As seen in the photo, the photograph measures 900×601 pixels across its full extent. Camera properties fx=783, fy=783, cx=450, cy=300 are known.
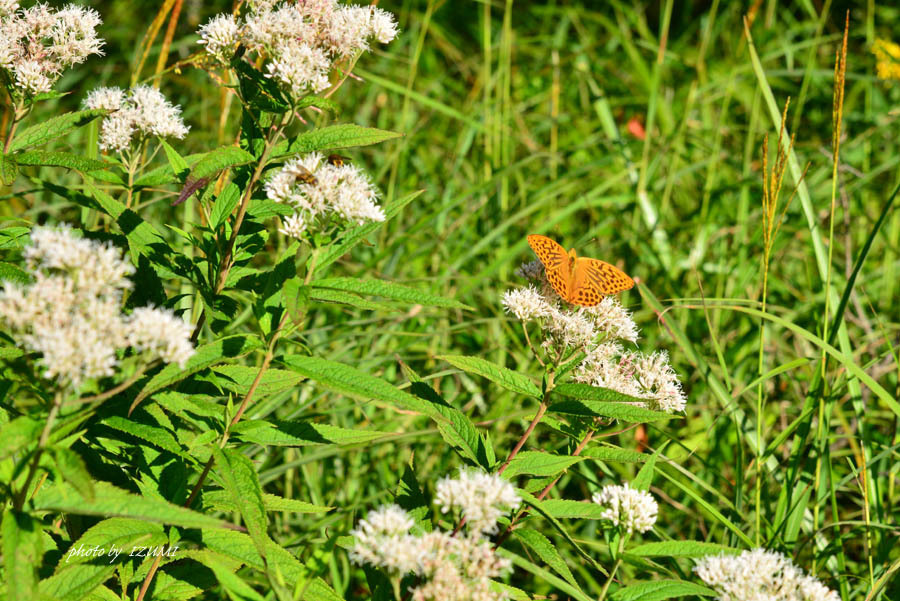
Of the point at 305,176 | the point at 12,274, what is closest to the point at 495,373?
the point at 305,176

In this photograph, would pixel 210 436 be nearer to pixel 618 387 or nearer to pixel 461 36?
pixel 618 387

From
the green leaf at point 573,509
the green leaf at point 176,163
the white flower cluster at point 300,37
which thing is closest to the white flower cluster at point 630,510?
the green leaf at point 573,509

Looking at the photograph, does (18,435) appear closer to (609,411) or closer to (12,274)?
(12,274)

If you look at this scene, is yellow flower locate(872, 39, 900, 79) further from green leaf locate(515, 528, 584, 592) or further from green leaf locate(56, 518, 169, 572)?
green leaf locate(56, 518, 169, 572)

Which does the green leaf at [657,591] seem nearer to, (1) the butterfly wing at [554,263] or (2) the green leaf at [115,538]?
(1) the butterfly wing at [554,263]

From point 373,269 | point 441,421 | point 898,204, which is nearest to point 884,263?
point 898,204

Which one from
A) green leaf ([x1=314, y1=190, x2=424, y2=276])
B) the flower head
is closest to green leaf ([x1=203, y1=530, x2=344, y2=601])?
the flower head
